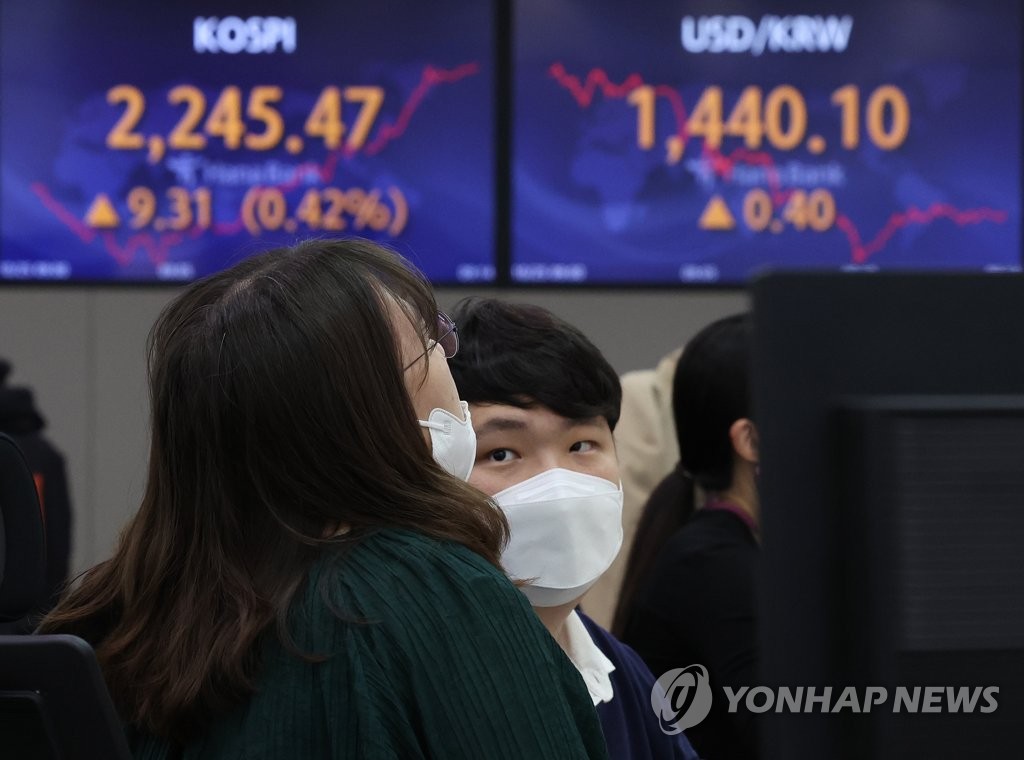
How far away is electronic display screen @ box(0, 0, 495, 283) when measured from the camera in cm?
385

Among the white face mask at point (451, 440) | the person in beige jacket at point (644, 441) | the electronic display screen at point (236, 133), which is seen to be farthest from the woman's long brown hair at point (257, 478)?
the electronic display screen at point (236, 133)

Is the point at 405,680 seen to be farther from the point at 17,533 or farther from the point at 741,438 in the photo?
the point at 741,438

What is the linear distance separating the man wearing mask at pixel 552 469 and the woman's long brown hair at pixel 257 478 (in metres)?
0.45

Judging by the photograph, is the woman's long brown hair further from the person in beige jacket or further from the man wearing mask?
the person in beige jacket

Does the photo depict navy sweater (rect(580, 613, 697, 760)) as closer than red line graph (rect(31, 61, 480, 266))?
Yes

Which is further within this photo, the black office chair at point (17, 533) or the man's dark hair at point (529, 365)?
the man's dark hair at point (529, 365)

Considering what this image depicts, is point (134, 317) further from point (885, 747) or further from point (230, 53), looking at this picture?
point (885, 747)

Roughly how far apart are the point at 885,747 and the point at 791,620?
0.07 metres

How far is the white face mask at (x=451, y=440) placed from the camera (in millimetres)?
1199

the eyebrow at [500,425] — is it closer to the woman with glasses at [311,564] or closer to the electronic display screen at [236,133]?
the woman with glasses at [311,564]

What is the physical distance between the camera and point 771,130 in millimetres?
3904

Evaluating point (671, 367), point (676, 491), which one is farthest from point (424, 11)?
point (676, 491)

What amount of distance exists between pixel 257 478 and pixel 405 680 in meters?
0.18

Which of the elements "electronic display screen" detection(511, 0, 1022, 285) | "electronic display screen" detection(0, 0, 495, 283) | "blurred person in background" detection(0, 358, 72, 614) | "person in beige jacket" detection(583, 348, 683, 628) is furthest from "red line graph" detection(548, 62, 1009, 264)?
"blurred person in background" detection(0, 358, 72, 614)
